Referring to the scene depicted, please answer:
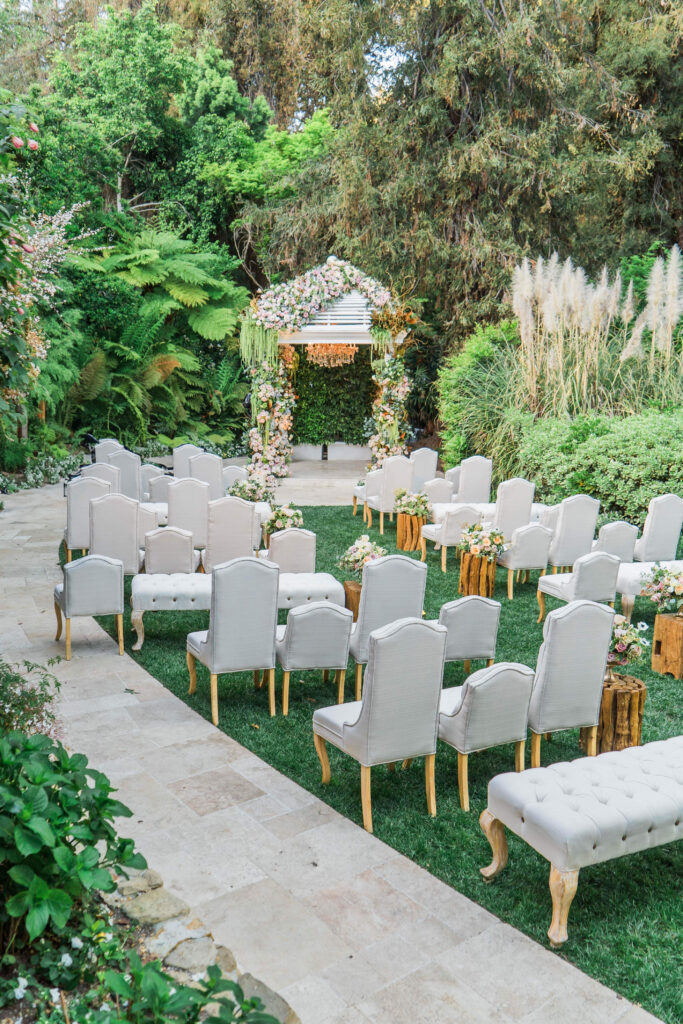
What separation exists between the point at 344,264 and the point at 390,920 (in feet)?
36.1

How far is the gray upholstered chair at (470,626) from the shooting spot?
5079 mm

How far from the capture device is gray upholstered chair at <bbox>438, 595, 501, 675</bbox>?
508 cm

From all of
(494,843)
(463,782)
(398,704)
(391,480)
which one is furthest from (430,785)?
(391,480)

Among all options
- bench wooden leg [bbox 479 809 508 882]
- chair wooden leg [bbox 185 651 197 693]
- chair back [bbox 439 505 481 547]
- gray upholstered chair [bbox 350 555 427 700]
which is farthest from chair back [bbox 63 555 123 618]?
chair back [bbox 439 505 481 547]

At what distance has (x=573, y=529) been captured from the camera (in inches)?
314

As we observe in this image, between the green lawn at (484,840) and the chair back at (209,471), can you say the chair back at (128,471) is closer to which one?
the chair back at (209,471)

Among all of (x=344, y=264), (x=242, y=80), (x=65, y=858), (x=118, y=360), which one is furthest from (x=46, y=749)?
(x=242, y=80)

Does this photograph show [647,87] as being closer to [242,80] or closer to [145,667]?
[242,80]

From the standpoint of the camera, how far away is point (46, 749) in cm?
254

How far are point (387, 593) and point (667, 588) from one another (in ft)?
7.18

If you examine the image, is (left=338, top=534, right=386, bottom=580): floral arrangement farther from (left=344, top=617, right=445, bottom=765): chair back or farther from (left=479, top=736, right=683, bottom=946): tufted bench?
(left=479, top=736, right=683, bottom=946): tufted bench

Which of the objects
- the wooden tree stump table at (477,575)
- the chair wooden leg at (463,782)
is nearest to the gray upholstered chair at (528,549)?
the wooden tree stump table at (477,575)

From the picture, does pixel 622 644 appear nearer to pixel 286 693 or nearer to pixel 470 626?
pixel 470 626

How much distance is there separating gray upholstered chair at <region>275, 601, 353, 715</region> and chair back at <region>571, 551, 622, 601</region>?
7.25 feet
